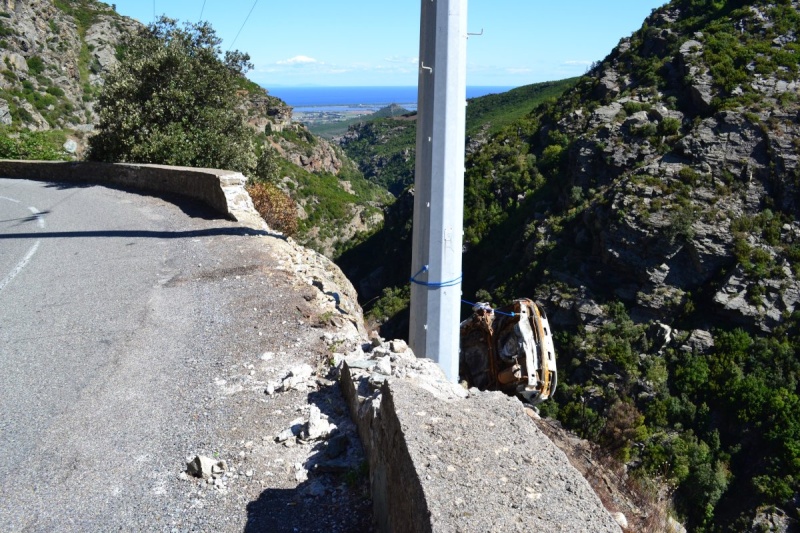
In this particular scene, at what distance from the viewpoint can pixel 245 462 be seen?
4.35 meters

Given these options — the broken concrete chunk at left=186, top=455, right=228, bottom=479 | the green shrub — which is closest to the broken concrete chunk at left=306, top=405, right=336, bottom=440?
the broken concrete chunk at left=186, top=455, right=228, bottom=479

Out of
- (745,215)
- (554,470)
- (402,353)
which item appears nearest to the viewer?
(554,470)

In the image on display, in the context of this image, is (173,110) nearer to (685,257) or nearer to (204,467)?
(204,467)

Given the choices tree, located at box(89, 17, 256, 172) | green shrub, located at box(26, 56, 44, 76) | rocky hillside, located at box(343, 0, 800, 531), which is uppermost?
green shrub, located at box(26, 56, 44, 76)

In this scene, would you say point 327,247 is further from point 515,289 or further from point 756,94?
point 756,94

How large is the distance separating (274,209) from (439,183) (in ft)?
25.2

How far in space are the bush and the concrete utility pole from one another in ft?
23.0

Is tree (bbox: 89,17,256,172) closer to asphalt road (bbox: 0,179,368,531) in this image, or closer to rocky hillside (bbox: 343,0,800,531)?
asphalt road (bbox: 0,179,368,531)

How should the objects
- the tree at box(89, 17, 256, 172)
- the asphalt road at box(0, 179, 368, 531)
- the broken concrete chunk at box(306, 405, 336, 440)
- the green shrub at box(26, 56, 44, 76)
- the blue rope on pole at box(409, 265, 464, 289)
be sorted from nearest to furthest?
the asphalt road at box(0, 179, 368, 531)
the broken concrete chunk at box(306, 405, 336, 440)
the blue rope on pole at box(409, 265, 464, 289)
the tree at box(89, 17, 256, 172)
the green shrub at box(26, 56, 44, 76)

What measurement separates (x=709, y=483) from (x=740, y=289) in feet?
46.8

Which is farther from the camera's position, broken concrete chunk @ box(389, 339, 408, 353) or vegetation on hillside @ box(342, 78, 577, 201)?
vegetation on hillside @ box(342, 78, 577, 201)

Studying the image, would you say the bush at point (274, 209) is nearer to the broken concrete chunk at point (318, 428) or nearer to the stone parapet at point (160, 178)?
the stone parapet at point (160, 178)

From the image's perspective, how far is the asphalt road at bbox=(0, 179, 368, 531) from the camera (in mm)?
3938

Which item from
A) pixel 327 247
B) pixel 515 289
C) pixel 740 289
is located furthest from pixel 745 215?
pixel 327 247
